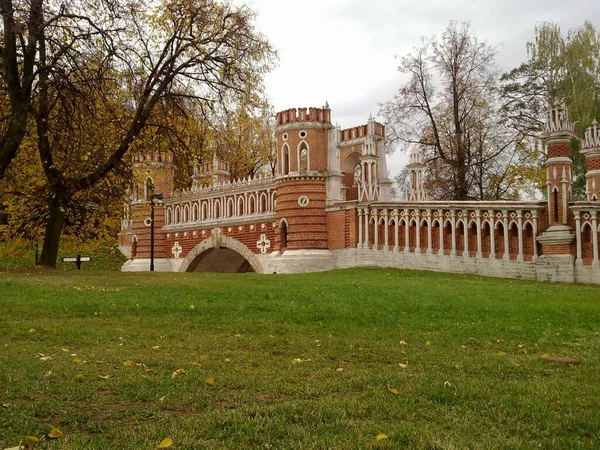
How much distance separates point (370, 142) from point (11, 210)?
47.5ft

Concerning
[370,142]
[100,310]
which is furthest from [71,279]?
[370,142]

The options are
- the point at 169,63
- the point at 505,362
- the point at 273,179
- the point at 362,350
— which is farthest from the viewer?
the point at 273,179

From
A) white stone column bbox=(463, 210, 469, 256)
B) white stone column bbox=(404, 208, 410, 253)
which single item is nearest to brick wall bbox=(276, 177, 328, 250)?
white stone column bbox=(404, 208, 410, 253)

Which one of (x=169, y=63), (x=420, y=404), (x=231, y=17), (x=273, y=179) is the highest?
(x=231, y=17)

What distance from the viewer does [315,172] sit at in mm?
24625

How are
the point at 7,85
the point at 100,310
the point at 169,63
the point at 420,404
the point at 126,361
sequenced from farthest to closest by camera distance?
1. the point at 169,63
2. the point at 7,85
3. the point at 100,310
4. the point at 126,361
5. the point at 420,404

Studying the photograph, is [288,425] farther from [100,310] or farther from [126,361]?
[100,310]

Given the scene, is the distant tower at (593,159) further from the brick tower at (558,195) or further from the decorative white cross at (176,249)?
the decorative white cross at (176,249)

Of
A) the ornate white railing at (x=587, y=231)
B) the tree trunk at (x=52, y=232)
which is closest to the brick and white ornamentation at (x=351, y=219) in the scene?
the ornate white railing at (x=587, y=231)

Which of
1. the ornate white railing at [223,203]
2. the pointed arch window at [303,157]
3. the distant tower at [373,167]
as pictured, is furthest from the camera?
the ornate white railing at [223,203]

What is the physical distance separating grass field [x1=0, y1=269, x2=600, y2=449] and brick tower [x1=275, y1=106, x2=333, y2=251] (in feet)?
39.7

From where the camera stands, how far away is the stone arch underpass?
28516 mm

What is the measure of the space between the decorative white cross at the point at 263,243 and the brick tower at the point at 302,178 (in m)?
1.14

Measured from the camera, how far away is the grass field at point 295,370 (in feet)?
14.2
